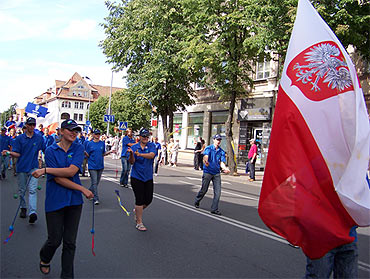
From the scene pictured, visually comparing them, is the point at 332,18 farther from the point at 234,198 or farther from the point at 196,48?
the point at 234,198

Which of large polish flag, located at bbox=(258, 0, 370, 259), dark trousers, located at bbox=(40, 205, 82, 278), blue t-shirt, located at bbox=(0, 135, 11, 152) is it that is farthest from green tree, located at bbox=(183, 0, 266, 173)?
large polish flag, located at bbox=(258, 0, 370, 259)

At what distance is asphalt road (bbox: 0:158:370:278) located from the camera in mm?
4457

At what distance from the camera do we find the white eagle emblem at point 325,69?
292 centimetres

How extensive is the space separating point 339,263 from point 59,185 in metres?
2.91

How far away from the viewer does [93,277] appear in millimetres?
4203

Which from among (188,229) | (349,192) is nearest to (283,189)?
(349,192)

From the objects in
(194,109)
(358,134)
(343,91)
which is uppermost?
(194,109)

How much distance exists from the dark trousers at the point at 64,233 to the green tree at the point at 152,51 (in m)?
17.4

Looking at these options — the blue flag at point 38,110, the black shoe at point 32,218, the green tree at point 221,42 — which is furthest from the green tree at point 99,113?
the black shoe at point 32,218

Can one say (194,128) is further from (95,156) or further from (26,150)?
(26,150)

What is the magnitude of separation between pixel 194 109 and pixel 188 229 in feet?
78.3

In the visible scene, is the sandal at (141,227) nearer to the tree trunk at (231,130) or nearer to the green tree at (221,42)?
the green tree at (221,42)

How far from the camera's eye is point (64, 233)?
3.86 metres

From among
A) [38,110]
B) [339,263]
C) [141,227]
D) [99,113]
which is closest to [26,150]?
[141,227]
